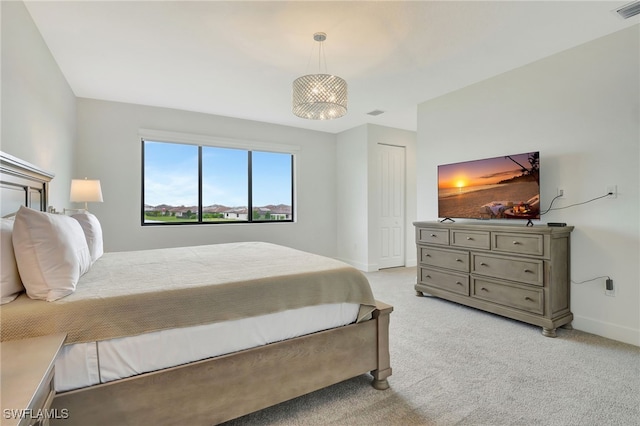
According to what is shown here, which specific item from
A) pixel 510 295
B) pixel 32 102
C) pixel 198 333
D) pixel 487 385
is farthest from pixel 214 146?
pixel 487 385

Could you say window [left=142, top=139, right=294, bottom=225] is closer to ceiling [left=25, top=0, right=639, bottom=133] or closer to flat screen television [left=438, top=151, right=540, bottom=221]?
ceiling [left=25, top=0, right=639, bottom=133]

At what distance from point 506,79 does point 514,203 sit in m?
1.43

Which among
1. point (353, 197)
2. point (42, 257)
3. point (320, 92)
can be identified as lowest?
point (42, 257)

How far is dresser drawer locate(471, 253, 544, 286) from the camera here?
9.29 feet

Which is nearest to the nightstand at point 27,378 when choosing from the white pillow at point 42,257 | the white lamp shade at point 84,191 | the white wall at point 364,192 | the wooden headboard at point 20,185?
the white pillow at point 42,257

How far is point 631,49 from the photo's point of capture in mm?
2602

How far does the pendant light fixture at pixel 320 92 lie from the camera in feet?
8.38

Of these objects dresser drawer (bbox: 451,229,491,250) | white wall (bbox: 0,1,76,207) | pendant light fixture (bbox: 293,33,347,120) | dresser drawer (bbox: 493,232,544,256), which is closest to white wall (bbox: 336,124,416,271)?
dresser drawer (bbox: 451,229,491,250)

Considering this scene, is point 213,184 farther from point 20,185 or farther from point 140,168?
point 20,185

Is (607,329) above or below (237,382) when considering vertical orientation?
below

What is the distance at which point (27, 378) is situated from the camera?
0.90 meters

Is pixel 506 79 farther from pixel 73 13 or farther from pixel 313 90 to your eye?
pixel 73 13

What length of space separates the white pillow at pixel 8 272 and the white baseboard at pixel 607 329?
4126mm

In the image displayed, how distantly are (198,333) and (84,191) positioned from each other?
2727 mm
